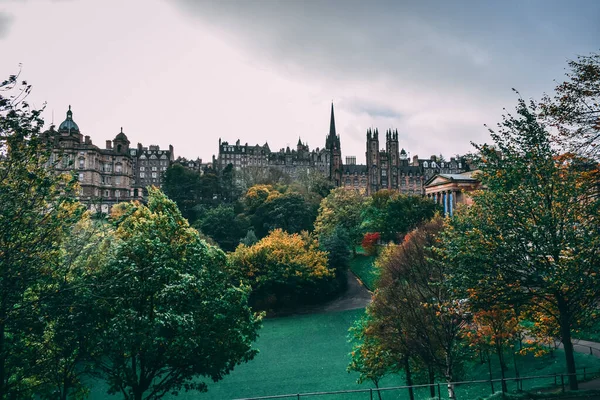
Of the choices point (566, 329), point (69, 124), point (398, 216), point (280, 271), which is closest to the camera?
point (566, 329)

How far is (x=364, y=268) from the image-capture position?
57188mm

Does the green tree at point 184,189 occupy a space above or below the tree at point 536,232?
above

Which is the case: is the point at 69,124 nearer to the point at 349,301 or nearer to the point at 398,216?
the point at 349,301

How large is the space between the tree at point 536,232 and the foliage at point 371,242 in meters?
42.8

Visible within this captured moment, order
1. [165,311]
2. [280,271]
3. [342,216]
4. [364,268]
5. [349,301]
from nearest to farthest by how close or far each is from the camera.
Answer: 1. [165,311]
2. [280,271]
3. [349,301]
4. [364,268]
5. [342,216]

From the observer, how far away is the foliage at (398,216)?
56.2 m

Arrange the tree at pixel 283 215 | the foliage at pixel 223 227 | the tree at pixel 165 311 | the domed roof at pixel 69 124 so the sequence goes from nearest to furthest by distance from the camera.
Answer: the tree at pixel 165 311 → the foliage at pixel 223 227 → the tree at pixel 283 215 → the domed roof at pixel 69 124

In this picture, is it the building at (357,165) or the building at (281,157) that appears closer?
the building at (357,165)

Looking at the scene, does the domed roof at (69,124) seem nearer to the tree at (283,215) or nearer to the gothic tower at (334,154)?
the tree at (283,215)

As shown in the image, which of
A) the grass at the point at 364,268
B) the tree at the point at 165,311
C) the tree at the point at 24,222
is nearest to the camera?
the tree at the point at 24,222

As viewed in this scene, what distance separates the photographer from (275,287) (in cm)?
4666

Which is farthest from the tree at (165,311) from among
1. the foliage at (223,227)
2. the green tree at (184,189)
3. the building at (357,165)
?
the building at (357,165)

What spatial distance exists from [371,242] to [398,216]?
5.44 meters

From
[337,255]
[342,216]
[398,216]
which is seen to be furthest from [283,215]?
[398,216]
